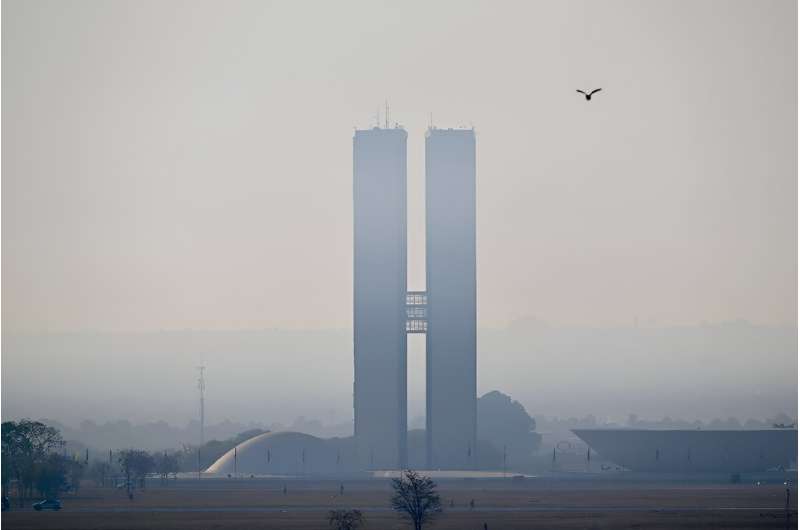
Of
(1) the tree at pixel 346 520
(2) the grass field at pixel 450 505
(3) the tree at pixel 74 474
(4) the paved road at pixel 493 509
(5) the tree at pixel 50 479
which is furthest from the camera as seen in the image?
(3) the tree at pixel 74 474

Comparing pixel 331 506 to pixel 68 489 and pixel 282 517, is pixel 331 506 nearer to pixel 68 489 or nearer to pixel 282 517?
pixel 282 517

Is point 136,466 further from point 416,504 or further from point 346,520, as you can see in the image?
point 416,504

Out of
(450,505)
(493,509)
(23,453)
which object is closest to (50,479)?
(23,453)

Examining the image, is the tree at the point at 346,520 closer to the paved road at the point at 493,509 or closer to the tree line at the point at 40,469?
the paved road at the point at 493,509

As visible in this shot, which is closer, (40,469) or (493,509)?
(493,509)

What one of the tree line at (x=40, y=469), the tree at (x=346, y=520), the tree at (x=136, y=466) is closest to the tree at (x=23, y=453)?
the tree line at (x=40, y=469)

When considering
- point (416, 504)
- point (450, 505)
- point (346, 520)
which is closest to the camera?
point (416, 504)

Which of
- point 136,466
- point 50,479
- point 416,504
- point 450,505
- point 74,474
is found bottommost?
point 450,505

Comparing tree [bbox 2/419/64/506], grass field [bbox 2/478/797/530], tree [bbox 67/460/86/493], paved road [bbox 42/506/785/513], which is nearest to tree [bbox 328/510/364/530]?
grass field [bbox 2/478/797/530]

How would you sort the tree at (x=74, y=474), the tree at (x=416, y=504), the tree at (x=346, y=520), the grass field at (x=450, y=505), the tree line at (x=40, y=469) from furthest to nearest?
1. the tree at (x=74, y=474)
2. the tree line at (x=40, y=469)
3. the grass field at (x=450, y=505)
4. the tree at (x=416, y=504)
5. the tree at (x=346, y=520)
